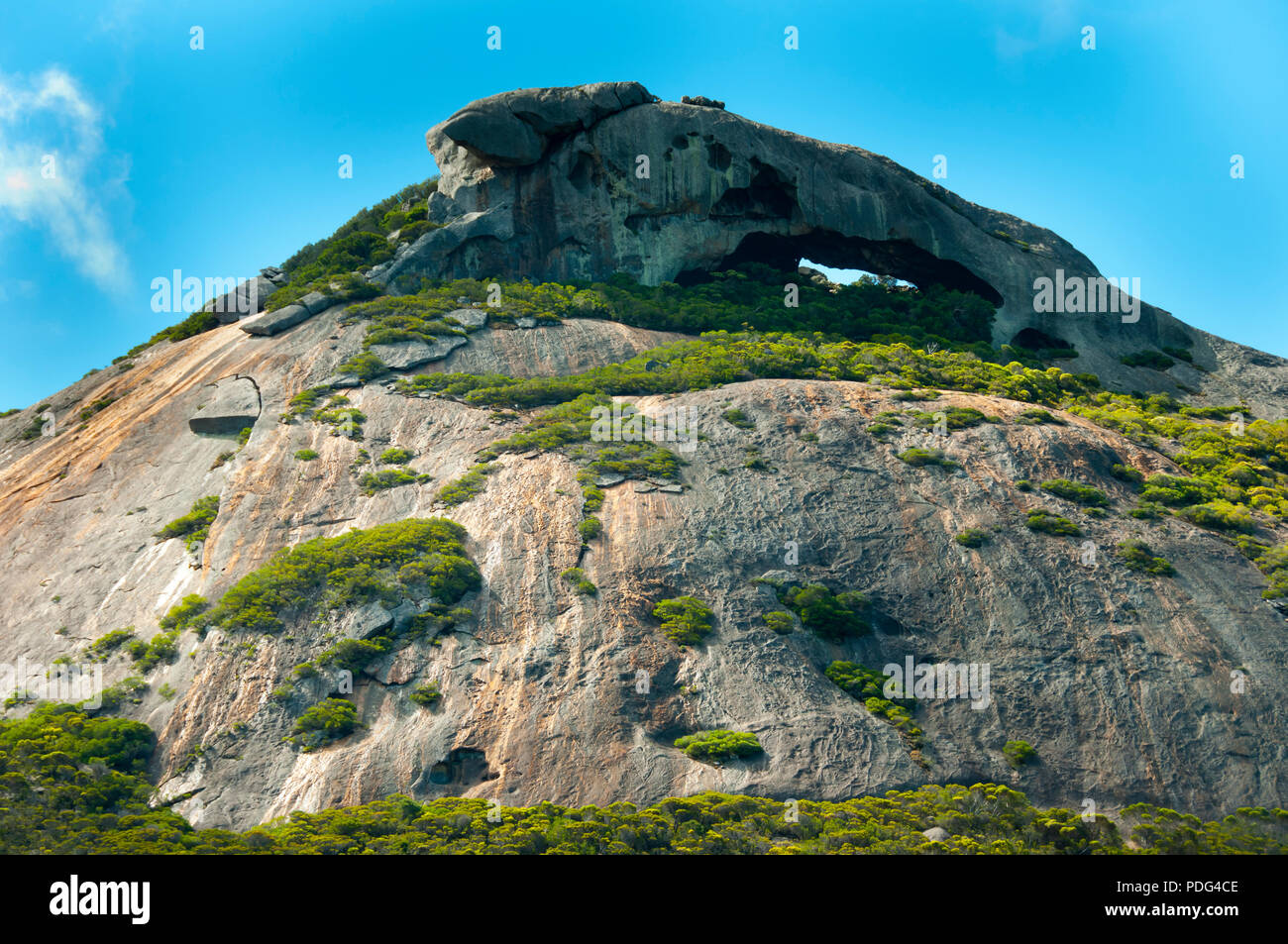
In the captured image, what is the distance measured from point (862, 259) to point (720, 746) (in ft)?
127

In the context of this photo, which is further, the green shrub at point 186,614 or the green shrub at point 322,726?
the green shrub at point 186,614

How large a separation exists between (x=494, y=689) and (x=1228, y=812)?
1965cm

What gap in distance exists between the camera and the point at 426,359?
46938mm

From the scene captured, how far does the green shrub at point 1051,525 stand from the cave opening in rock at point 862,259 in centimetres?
2552

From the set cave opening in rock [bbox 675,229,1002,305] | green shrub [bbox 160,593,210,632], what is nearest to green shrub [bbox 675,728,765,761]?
green shrub [bbox 160,593,210,632]

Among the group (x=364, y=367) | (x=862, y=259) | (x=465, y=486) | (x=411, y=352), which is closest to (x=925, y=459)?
(x=465, y=486)

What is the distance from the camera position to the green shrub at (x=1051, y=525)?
36.8 m

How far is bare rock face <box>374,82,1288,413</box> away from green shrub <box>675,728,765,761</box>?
3278cm

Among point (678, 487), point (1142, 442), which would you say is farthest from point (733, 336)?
point (1142, 442)

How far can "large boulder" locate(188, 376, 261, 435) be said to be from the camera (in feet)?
143

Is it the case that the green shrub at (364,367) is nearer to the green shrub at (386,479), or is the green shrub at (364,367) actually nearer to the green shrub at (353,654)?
the green shrub at (386,479)

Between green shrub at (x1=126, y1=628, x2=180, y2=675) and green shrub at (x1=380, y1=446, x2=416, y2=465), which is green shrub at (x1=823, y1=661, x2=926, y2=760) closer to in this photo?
green shrub at (x1=380, y1=446, x2=416, y2=465)

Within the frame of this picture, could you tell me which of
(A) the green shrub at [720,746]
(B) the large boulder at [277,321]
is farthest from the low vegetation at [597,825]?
(B) the large boulder at [277,321]
